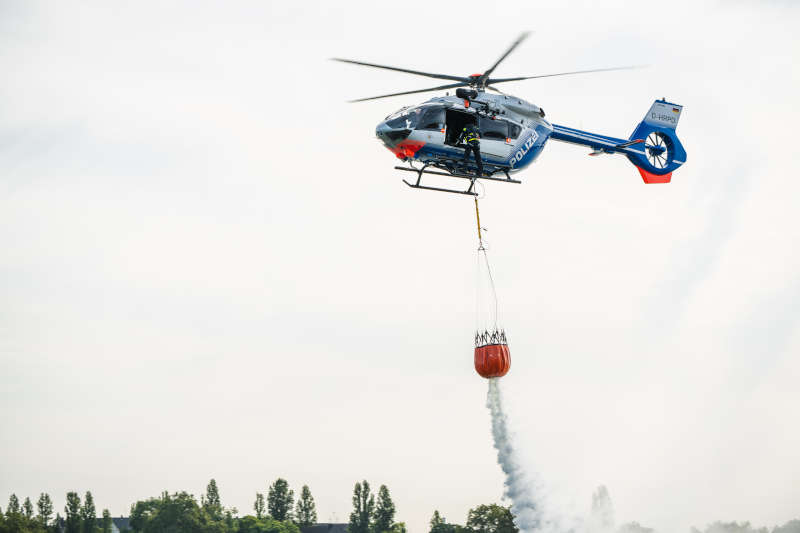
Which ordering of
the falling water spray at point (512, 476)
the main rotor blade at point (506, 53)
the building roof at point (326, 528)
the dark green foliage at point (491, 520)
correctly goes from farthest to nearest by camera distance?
the building roof at point (326, 528) → the dark green foliage at point (491, 520) → the falling water spray at point (512, 476) → the main rotor blade at point (506, 53)

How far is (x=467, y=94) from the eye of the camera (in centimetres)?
4406

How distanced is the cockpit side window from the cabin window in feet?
6.95

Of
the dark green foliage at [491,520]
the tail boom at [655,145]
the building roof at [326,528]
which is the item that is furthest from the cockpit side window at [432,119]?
the building roof at [326,528]

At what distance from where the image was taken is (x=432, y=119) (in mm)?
43594

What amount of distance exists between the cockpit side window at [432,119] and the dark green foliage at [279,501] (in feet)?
359

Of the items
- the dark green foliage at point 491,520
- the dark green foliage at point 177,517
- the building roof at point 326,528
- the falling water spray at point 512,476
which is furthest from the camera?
the building roof at point 326,528

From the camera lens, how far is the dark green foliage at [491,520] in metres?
115

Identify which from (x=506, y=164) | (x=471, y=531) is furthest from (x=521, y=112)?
(x=471, y=531)

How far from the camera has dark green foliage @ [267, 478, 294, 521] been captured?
145m

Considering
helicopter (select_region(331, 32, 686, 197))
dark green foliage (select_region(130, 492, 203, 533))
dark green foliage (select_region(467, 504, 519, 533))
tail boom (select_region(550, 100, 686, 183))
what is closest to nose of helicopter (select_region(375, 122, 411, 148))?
helicopter (select_region(331, 32, 686, 197))

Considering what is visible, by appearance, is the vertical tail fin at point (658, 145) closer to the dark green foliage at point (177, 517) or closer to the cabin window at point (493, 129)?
the cabin window at point (493, 129)

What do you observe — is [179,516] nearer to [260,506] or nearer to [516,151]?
[260,506]

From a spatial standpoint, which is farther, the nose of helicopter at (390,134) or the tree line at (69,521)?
the tree line at (69,521)

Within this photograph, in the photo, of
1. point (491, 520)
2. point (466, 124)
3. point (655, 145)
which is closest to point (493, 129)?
point (466, 124)
